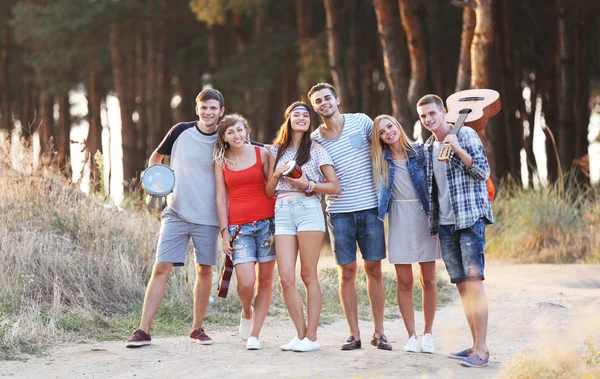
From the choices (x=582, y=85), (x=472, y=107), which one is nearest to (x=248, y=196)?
(x=472, y=107)

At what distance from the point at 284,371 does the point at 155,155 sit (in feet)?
7.08

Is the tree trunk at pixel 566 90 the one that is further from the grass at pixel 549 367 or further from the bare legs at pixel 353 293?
the grass at pixel 549 367

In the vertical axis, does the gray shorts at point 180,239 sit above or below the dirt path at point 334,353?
above

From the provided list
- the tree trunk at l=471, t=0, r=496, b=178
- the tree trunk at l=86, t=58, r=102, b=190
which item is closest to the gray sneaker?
the tree trunk at l=471, t=0, r=496, b=178

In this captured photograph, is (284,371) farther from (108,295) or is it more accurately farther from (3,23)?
(3,23)

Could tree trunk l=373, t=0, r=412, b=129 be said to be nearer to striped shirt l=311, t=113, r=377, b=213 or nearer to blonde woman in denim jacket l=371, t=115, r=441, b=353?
striped shirt l=311, t=113, r=377, b=213

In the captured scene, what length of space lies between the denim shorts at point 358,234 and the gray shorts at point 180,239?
3.29 ft

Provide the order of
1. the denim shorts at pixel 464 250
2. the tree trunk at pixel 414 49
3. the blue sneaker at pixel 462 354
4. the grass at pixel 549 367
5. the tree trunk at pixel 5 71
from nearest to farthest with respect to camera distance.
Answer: the grass at pixel 549 367
the denim shorts at pixel 464 250
the blue sneaker at pixel 462 354
the tree trunk at pixel 414 49
the tree trunk at pixel 5 71

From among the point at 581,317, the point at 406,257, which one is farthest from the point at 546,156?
the point at 406,257

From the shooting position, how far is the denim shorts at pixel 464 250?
21.3 feet

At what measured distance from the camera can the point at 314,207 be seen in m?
6.95

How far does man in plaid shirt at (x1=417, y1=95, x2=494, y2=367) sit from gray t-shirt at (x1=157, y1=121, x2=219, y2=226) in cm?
170

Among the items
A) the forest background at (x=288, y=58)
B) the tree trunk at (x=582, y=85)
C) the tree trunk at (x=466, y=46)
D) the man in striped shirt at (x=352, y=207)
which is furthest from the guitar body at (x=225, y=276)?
the tree trunk at (x=582, y=85)

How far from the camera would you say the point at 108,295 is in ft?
30.6
